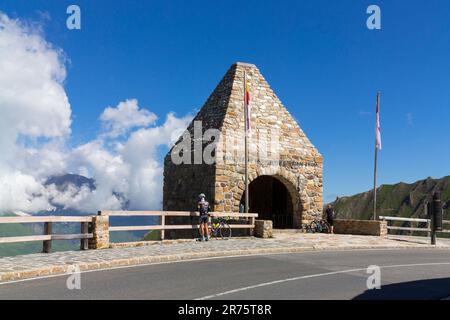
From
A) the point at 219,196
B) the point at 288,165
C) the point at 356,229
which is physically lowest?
the point at 356,229

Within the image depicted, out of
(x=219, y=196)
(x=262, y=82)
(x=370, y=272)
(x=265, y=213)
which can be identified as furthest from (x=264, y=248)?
(x=265, y=213)

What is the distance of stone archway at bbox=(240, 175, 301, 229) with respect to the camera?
93.4ft

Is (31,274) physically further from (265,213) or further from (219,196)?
(265,213)

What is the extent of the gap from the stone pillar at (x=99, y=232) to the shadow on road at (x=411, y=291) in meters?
9.12

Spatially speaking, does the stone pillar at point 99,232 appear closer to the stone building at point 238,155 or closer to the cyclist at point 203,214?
the cyclist at point 203,214

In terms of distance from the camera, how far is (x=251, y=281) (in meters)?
9.86

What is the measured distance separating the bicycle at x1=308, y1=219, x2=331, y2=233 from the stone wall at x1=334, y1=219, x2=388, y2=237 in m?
1.25

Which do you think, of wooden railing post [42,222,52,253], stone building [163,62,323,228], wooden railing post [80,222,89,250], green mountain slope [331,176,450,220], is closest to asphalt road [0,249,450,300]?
wooden railing post [42,222,52,253]

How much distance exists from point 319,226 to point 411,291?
54.2 feet

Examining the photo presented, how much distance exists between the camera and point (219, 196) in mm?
22438

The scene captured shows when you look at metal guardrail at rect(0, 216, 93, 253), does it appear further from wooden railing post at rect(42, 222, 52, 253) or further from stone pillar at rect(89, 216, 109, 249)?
stone pillar at rect(89, 216, 109, 249)

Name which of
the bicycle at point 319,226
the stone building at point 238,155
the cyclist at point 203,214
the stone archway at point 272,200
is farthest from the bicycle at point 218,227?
the stone archway at point 272,200

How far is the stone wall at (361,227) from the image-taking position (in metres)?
24.3
